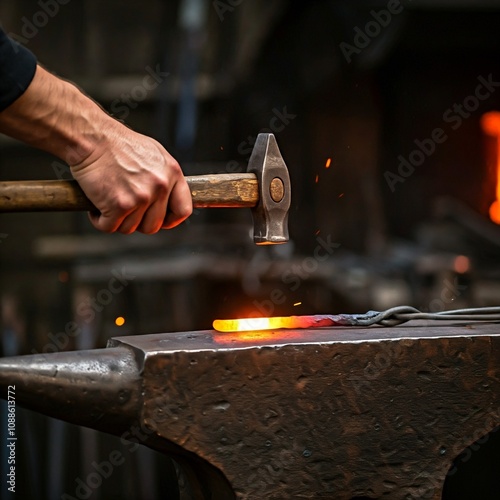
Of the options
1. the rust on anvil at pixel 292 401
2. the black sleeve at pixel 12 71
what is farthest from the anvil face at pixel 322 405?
the black sleeve at pixel 12 71

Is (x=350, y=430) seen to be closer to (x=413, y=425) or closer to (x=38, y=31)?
(x=413, y=425)

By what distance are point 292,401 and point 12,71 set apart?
31.1 inches

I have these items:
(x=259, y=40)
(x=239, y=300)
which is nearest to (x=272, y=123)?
(x=259, y=40)

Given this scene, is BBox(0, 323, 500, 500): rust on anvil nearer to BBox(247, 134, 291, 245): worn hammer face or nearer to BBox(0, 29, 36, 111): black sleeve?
BBox(247, 134, 291, 245): worn hammer face

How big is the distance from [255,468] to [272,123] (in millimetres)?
2652

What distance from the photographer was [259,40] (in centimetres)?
407

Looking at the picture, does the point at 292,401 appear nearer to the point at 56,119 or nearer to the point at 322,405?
the point at 322,405

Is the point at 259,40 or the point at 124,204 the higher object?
the point at 259,40

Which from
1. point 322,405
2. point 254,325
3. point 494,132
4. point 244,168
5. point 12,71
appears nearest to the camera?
point 12,71

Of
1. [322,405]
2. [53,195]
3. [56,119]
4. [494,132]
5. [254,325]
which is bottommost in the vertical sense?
[322,405]

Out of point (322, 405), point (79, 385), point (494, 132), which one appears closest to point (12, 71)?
point (79, 385)

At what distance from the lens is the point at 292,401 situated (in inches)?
64.6

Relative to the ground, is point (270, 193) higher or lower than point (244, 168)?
lower

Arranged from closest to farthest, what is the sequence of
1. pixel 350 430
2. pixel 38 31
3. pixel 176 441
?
pixel 176 441
pixel 350 430
pixel 38 31
